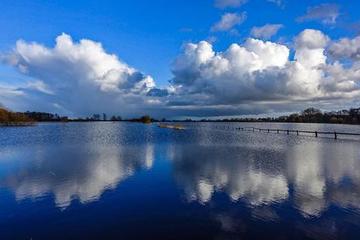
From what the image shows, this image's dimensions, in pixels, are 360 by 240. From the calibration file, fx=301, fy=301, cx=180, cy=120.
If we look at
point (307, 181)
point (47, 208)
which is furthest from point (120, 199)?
point (307, 181)

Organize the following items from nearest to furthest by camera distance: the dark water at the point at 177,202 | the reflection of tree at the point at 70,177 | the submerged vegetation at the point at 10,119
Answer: the dark water at the point at 177,202
the reflection of tree at the point at 70,177
the submerged vegetation at the point at 10,119

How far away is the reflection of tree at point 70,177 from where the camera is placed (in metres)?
18.2

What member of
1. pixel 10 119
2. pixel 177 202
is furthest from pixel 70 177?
pixel 10 119

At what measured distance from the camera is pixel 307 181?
22734mm

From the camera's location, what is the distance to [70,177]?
75.2ft

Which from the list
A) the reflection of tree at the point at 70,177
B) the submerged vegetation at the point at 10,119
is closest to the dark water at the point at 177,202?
the reflection of tree at the point at 70,177

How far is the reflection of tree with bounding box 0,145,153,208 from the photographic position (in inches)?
715

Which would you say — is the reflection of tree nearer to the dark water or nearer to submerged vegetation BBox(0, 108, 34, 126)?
the dark water

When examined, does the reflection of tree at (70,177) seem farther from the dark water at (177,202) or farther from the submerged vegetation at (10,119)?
the submerged vegetation at (10,119)

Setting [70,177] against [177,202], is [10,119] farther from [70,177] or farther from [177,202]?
[177,202]

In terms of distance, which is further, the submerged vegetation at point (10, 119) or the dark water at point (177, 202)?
the submerged vegetation at point (10, 119)

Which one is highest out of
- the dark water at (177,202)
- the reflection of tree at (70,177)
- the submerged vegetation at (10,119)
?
the submerged vegetation at (10,119)

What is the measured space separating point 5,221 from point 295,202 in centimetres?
1462

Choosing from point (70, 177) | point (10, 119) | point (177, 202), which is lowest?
point (177, 202)
